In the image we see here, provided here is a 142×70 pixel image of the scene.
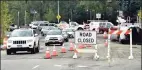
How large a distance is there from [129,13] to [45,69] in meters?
57.4

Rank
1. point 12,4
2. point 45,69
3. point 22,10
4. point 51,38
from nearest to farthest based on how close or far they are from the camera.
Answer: point 45,69 → point 51,38 → point 12,4 → point 22,10

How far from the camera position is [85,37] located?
22812mm

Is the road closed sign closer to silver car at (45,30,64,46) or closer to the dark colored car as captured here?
silver car at (45,30,64,46)

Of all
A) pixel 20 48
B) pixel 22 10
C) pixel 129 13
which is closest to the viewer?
pixel 20 48

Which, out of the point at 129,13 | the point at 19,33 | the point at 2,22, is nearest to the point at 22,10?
the point at 129,13

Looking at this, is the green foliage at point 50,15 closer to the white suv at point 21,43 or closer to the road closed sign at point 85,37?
the white suv at point 21,43

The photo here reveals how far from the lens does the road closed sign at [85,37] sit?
22719 millimetres

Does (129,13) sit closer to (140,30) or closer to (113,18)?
(113,18)

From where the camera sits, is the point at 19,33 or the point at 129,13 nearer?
the point at 19,33

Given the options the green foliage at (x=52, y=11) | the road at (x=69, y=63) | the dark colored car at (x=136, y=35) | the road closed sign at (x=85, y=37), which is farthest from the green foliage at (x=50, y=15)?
the road closed sign at (x=85, y=37)

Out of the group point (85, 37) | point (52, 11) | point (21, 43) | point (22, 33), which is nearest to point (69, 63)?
point (85, 37)

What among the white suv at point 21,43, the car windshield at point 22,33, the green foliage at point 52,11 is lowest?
the white suv at point 21,43

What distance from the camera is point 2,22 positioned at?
41938 millimetres

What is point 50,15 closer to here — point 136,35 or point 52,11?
point 52,11
